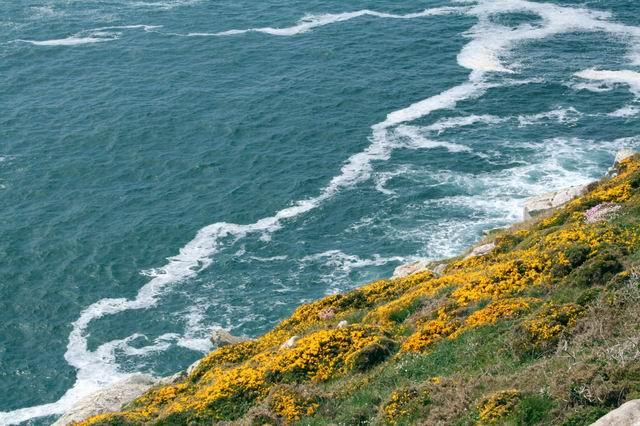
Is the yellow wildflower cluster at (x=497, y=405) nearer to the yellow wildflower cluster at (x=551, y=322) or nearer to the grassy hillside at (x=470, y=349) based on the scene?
the grassy hillside at (x=470, y=349)

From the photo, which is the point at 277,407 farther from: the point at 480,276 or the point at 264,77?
the point at 264,77

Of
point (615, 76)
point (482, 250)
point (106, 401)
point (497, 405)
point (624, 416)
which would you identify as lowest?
point (615, 76)

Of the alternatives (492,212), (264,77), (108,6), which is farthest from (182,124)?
(108,6)

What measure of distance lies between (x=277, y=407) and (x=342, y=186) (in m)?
75.8

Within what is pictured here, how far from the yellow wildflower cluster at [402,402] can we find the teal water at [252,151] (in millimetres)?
53784

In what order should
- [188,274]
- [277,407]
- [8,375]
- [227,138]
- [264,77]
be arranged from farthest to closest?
1. [264,77]
2. [227,138]
3. [188,274]
4. [8,375]
5. [277,407]

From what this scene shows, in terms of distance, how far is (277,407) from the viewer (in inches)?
1629

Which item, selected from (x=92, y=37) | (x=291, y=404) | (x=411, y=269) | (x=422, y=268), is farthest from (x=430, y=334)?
(x=92, y=37)

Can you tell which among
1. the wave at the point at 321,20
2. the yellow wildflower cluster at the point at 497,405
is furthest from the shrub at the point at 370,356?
the wave at the point at 321,20

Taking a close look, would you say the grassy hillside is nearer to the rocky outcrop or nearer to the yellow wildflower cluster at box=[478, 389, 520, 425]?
the yellow wildflower cluster at box=[478, 389, 520, 425]

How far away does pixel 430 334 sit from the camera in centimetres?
4394

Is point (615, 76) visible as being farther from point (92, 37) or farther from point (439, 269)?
point (92, 37)

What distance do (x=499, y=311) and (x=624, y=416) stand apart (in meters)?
16.5

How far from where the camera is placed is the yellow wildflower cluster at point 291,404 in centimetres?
4041
